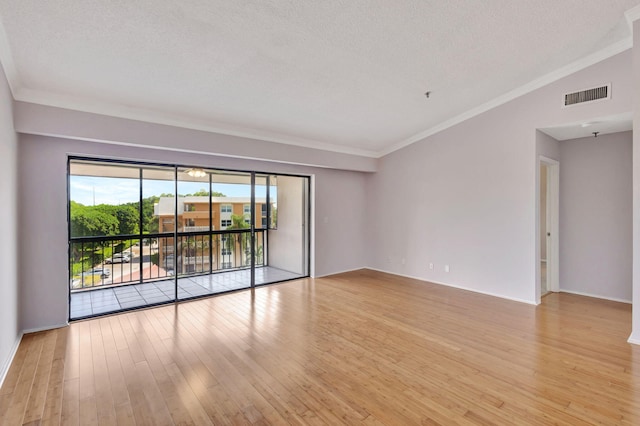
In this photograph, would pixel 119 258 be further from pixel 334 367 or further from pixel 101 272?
pixel 334 367

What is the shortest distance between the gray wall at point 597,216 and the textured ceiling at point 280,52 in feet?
5.55

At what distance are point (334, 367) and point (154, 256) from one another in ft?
13.3

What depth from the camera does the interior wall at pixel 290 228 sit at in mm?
6227

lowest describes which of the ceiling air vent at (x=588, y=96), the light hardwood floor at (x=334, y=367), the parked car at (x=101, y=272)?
the light hardwood floor at (x=334, y=367)

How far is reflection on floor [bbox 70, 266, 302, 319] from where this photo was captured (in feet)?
14.2

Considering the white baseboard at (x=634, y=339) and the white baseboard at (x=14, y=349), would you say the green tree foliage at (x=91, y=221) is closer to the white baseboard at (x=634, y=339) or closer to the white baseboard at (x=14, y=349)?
the white baseboard at (x=14, y=349)

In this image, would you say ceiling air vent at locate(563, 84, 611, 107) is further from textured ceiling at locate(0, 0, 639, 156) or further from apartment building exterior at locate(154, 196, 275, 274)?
apartment building exterior at locate(154, 196, 275, 274)

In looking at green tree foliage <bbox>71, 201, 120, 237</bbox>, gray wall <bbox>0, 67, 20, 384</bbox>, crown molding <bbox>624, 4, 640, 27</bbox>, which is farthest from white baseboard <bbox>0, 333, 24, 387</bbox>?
crown molding <bbox>624, 4, 640, 27</bbox>

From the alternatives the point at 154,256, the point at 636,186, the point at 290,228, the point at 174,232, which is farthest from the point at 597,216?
the point at 154,256

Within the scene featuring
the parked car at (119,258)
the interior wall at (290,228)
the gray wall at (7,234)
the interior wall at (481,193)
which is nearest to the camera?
the gray wall at (7,234)

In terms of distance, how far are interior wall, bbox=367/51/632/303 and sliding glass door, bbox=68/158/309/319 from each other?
1.98 metres

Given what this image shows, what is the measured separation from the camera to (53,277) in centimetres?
362

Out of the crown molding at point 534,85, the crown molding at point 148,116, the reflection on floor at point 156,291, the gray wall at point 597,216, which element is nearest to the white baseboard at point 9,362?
the reflection on floor at point 156,291

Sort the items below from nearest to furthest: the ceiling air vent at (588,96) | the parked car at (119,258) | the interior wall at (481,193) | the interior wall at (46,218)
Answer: the interior wall at (46,218) < the ceiling air vent at (588,96) < the interior wall at (481,193) < the parked car at (119,258)
